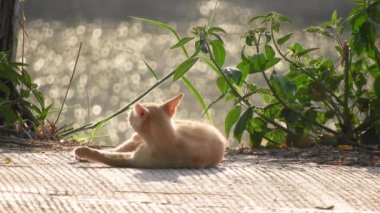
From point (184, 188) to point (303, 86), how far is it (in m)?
1.39

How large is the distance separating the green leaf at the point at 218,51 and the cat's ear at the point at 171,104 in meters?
0.62

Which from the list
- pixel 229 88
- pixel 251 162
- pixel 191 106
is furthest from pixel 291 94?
pixel 191 106

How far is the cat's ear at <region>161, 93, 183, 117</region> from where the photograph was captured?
349 cm

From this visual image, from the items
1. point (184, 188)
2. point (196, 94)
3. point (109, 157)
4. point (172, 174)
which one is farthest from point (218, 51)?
point (184, 188)

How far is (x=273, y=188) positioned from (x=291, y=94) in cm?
111

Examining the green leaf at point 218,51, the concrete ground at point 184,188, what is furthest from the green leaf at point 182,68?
the concrete ground at point 184,188

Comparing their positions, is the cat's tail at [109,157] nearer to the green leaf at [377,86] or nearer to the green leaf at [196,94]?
the green leaf at [196,94]

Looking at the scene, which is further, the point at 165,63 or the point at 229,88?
the point at 165,63

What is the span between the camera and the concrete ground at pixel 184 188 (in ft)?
9.11

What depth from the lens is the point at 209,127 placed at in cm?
361

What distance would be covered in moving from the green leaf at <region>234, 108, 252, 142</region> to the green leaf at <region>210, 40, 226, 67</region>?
25 cm

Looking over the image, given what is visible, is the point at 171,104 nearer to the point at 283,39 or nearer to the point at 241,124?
the point at 241,124

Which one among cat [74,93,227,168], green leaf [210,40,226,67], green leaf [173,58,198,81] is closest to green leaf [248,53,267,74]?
green leaf [210,40,226,67]

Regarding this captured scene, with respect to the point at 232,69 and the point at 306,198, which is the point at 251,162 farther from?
the point at 306,198
